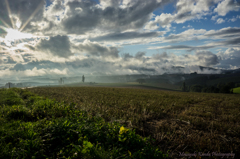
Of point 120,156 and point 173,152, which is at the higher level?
point 120,156

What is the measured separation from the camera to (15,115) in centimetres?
825

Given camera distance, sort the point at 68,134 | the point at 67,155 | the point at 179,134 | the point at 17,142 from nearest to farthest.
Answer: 1. the point at 67,155
2. the point at 17,142
3. the point at 68,134
4. the point at 179,134

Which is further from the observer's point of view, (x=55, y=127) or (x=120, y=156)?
(x=55, y=127)

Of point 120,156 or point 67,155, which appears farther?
point 67,155

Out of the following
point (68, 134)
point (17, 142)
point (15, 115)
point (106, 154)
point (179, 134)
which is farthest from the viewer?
point (15, 115)

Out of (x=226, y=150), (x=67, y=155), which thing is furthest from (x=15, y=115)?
(x=226, y=150)

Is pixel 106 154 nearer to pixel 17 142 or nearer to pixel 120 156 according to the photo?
pixel 120 156

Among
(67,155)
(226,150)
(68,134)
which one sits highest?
(68,134)

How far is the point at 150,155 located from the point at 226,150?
3254 mm

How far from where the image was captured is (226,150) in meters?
4.95

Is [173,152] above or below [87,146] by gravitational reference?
below

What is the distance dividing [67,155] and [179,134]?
16.5ft

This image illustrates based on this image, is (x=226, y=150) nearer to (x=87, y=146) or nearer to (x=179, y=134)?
(x=179, y=134)

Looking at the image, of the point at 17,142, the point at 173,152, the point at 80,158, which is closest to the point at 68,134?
the point at 80,158
